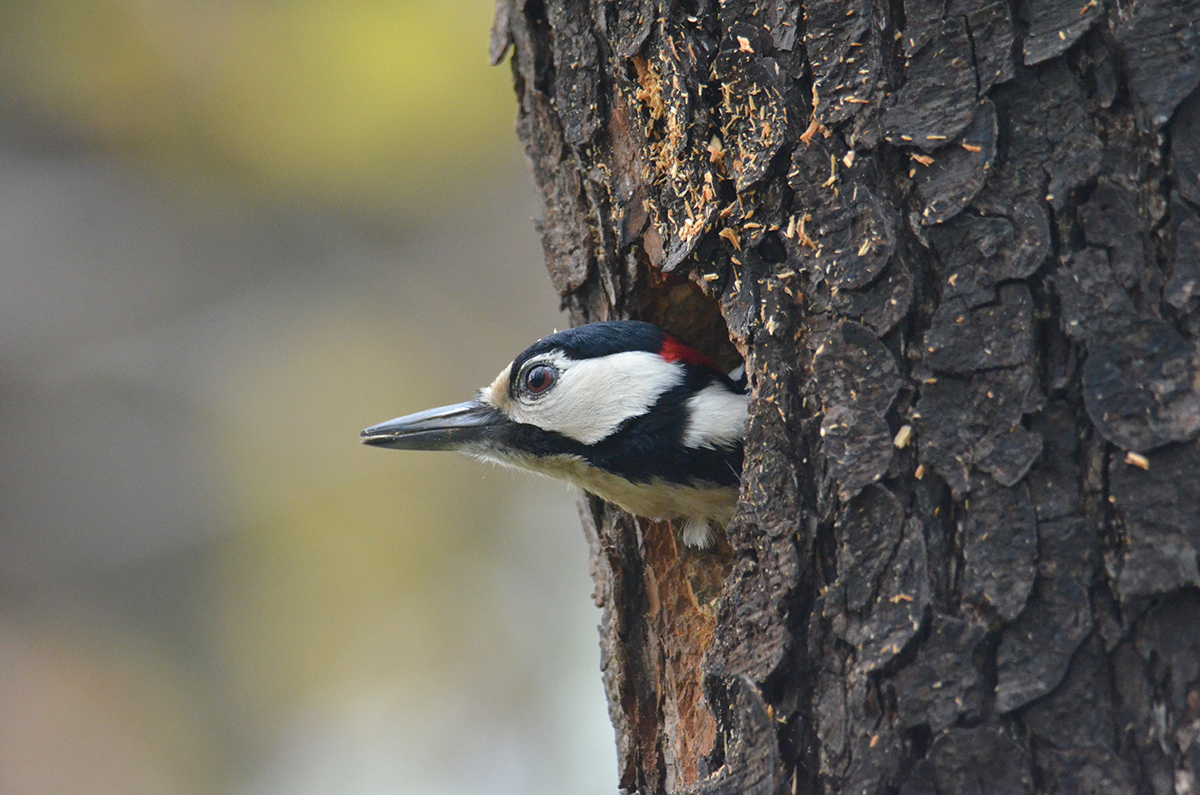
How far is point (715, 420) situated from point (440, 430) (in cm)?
73

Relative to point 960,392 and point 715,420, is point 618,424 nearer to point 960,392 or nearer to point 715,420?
point 715,420

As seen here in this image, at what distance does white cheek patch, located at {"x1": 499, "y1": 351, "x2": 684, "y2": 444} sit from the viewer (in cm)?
264

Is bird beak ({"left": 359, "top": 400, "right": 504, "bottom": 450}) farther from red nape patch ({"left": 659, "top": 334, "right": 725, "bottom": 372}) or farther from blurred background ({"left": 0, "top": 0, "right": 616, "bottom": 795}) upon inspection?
blurred background ({"left": 0, "top": 0, "right": 616, "bottom": 795})

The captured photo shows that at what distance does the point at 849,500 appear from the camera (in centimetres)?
180

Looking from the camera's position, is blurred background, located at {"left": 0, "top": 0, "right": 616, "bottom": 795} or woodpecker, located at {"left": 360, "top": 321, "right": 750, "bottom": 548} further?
blurred background, located at {"left": 0, "top": 0, "right": 616, "bottom": 795}

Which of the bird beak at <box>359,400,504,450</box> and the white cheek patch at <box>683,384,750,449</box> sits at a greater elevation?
the bird beak at <box>359,400,504,450</box>

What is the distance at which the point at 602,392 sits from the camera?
8.80 feet

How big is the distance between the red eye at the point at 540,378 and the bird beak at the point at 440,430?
118mm

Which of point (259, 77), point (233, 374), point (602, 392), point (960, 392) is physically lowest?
point (960, 392)

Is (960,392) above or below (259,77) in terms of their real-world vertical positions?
below

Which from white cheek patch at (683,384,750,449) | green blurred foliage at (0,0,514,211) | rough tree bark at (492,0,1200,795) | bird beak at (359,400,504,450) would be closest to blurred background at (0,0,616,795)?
green blurred foliage at (0,0,514,211)

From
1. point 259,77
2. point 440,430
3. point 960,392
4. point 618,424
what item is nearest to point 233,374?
point 259,77

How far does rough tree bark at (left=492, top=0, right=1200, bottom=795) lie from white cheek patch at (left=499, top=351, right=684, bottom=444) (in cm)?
49

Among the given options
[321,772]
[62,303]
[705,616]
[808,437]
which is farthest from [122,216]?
[808,437]
